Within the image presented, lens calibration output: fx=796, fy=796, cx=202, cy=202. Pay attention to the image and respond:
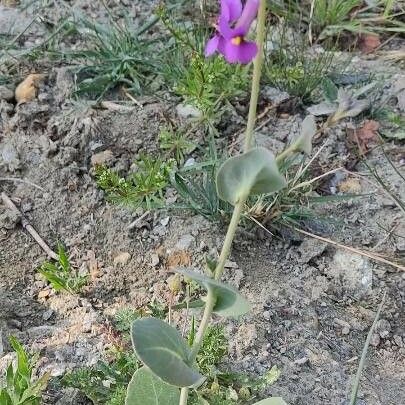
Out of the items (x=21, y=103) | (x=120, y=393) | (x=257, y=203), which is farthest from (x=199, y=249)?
(x=21, y=103)

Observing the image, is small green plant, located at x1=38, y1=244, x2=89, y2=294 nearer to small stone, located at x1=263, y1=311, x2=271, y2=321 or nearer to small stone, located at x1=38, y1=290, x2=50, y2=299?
small stone, located at x1=38, y1=290, x2=50, y2=299

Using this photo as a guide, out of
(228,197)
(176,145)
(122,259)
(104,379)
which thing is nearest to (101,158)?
(176,145)

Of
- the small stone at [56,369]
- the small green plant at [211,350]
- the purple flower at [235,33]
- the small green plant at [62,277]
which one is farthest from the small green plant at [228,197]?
the small green plant at [62,277]

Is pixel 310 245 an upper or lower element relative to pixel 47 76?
lower

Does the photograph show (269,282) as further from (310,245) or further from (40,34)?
(40,34)

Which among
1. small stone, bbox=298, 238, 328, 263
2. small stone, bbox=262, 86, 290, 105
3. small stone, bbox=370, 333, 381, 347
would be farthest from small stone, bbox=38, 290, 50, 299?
small stone, bbox=262, 86, 290, 105
